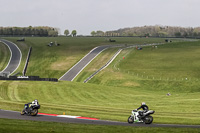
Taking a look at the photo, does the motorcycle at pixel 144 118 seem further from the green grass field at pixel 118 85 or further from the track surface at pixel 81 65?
the track surface at pixel 81 65

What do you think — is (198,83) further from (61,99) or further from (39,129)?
(39,129)

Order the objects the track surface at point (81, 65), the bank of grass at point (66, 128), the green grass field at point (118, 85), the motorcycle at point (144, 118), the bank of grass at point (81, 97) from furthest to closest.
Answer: the track surface at point (81, 65) → the bank of grass at point (81, 97) → the green grass field at point (118, 85) → the motorcycle at point (144, 118) → the bank of grass at point (66, 128)

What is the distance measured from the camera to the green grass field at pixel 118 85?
3987cm

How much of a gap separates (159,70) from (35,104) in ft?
224

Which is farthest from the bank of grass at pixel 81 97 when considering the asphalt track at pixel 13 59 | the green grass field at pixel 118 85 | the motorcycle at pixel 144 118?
the asphalt track at pixel 13 59

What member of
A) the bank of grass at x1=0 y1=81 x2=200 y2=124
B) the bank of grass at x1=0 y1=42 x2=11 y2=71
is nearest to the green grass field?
the bank of grass at x1=0 y1=81 x2=200 y2=124

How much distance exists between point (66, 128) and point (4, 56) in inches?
4267

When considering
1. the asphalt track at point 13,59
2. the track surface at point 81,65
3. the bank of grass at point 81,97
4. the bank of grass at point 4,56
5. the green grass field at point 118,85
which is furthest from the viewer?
the bank of grass at point 4,56

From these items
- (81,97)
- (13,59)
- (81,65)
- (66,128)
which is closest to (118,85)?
(81,97)

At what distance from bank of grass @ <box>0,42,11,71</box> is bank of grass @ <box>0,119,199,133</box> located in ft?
288

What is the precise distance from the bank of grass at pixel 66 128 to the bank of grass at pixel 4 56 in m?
87.9

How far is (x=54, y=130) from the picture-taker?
25922mm

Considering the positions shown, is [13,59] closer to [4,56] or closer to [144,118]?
A: [4,56]

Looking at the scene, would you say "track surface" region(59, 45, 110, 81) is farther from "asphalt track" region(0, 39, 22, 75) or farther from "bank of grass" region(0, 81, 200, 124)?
"bank of grass" region(0, 81, 200, 124)
